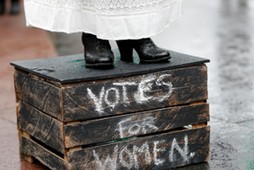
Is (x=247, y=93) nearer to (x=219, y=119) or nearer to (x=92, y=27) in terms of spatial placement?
(x=219, y=119)

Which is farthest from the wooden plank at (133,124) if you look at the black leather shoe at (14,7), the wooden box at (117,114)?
the black leather shoe at (14,7)

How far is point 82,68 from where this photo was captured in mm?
4082

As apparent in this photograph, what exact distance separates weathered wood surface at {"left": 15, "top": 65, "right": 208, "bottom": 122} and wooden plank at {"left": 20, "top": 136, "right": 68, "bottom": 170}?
0.23 meters

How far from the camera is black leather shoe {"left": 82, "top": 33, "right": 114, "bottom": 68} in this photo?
4020mm

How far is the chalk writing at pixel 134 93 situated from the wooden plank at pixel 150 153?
8.1 inches

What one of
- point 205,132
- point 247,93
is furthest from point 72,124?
point 247,93

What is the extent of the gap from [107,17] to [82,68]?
397 millimetres

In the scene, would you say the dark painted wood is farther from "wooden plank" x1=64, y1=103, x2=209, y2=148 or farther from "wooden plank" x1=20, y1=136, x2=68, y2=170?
"wooden plank" x1=20, y1=136, x2=68, y2=170

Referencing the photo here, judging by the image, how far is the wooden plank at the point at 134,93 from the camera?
380cm

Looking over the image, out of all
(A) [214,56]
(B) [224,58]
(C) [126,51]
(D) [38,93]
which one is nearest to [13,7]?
(A) [214,56]

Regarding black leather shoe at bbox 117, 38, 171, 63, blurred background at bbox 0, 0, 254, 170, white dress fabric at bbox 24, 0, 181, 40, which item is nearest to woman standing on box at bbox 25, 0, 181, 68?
white dress fabric at bbox 24, 0, 181, 40

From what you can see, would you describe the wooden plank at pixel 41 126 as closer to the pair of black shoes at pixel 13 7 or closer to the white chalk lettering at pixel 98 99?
the white chalk lettering at pixel 98 99

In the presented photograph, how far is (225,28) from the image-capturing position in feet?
30.2

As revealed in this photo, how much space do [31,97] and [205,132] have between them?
3.11ft
